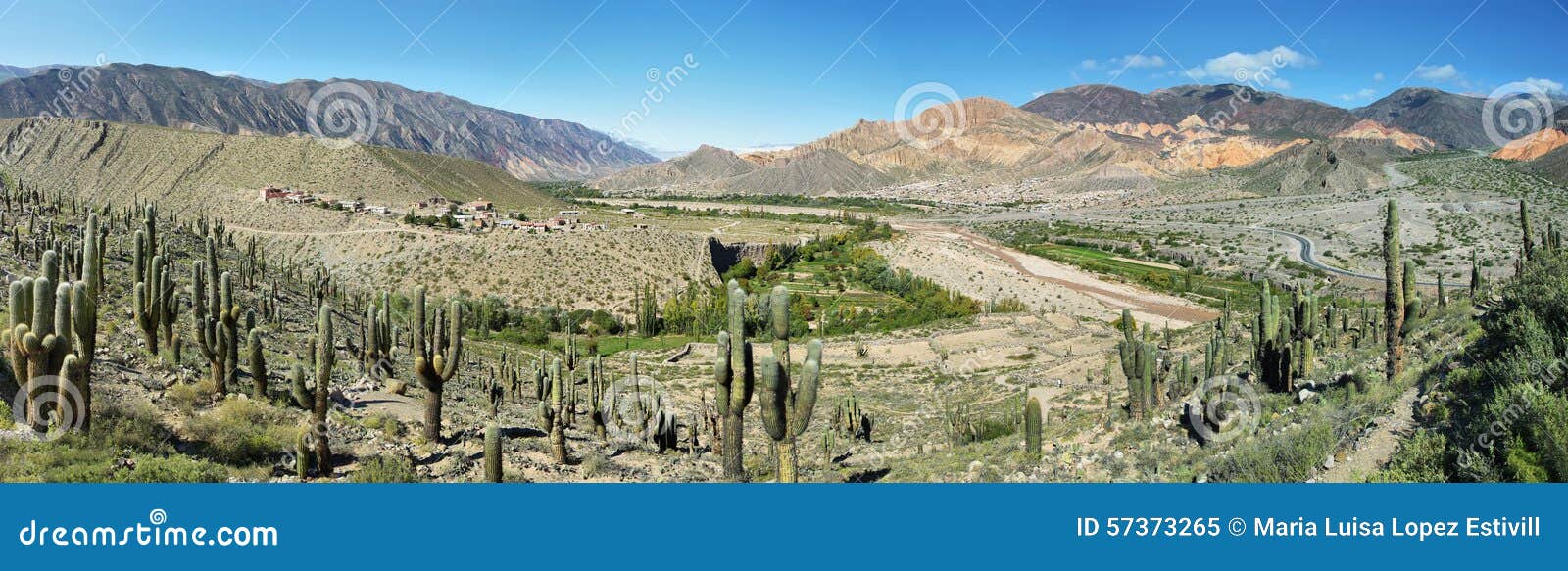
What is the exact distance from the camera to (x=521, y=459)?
44.9 ft

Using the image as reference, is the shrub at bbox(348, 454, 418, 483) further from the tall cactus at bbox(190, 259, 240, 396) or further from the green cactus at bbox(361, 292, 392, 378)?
the green cactus at bbox(361, 292, 392, 378)

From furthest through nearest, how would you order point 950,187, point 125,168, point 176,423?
point 950,187
point 125,168
point 176,423

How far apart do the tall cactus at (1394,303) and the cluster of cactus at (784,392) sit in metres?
10.6

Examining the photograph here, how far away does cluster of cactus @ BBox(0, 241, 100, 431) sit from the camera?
30.7 feet

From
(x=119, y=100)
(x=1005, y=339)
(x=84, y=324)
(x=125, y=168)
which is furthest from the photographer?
(x=119, y=100)

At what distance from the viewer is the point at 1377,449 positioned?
996 cm

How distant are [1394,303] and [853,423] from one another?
442 inches

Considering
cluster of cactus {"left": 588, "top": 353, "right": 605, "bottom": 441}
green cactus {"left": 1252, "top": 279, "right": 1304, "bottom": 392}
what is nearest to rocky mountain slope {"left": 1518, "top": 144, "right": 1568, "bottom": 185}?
green cactus {"left": 1252, "top": 279, "right": 1304, "bottom": 392}

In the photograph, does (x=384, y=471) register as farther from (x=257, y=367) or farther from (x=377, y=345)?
(x=377, y=345)

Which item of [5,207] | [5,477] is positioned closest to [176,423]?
[5,477]

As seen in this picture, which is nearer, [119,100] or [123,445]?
[123,445]

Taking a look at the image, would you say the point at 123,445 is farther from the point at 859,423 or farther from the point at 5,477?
the point at 859,423

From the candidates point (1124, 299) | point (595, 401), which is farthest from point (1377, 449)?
point (1124, 299)

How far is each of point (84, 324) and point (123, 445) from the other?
1.68m
